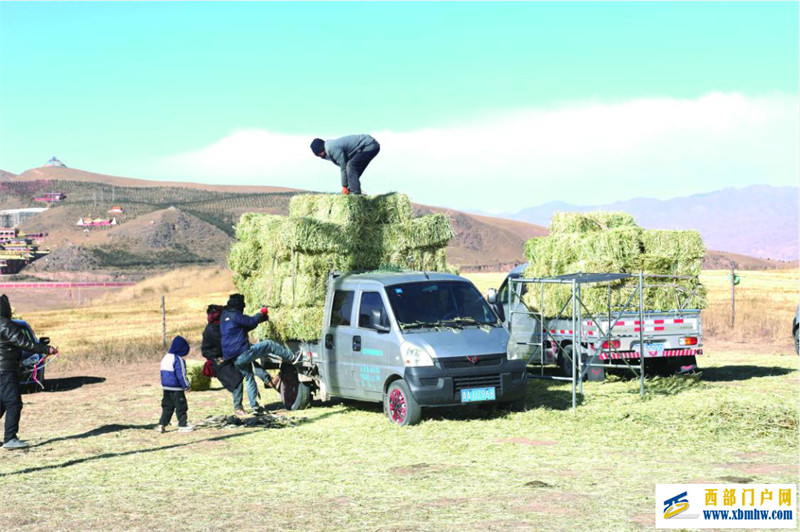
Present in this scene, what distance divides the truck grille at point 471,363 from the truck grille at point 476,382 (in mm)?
156

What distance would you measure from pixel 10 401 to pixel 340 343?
4.70m

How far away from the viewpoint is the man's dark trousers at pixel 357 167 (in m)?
17.4

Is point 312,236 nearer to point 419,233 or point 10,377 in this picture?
point 419,233

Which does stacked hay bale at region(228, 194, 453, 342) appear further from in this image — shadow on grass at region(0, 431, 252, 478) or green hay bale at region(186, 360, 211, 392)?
green hay bale at region(186, 360, 211, 392)

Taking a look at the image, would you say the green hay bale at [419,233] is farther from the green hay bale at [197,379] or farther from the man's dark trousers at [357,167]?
the green hay bale at [197,379]

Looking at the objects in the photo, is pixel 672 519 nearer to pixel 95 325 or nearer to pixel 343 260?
pixel 343 260

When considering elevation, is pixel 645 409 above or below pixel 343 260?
below

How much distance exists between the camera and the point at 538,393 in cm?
1673

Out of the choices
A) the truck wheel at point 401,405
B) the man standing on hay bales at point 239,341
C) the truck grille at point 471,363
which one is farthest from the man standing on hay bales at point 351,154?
the truck grille at point 471,363

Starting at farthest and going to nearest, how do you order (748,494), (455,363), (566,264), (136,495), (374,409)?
(566,264)
(374,409)
(455,363)
(136,495)
(748,494)

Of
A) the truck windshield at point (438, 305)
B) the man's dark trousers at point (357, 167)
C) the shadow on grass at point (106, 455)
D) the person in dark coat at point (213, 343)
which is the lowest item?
the shadow on grass at point (106, 455)

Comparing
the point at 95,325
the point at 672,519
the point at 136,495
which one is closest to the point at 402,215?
the point at 136,495

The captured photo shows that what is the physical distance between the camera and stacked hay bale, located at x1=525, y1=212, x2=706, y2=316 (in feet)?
60.0

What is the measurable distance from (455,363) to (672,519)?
582cm
